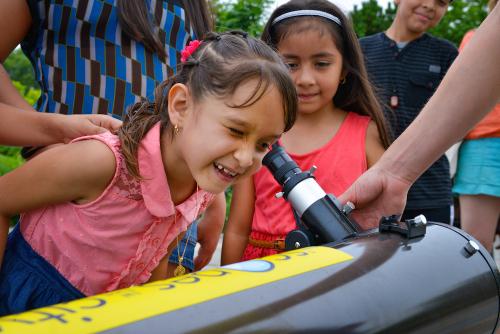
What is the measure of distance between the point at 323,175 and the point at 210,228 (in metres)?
0.47

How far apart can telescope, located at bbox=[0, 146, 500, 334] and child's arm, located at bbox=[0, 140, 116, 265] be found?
18.9 inches

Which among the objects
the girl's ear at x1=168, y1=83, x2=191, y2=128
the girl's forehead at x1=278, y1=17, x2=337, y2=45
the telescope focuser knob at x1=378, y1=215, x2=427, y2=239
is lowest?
the telescope focuser knob at x1=378, y1=215, x2=427, y2=239

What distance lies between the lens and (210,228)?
216 cm

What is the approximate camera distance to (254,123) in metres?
1.45

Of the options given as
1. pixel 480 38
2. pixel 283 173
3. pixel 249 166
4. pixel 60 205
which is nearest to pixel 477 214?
pixel 480 38

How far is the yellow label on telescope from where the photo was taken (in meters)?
0.84

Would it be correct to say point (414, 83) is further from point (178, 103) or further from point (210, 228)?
point (178, 103)

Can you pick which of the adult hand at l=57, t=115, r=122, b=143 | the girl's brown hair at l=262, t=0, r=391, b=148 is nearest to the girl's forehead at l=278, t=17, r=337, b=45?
the girl's brown hair at l=262, t=0, r=391, b=148

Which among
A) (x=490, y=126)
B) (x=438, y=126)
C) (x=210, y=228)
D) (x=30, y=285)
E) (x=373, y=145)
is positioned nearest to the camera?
(x=30, y=285)

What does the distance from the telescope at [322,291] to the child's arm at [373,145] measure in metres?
0.73

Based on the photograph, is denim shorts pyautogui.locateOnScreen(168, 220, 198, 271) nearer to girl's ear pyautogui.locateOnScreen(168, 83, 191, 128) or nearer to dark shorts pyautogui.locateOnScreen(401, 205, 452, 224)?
girl's ear pyautogui.locateOnScreen(168, 83, 191, 128)

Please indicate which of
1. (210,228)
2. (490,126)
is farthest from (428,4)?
(210,228)

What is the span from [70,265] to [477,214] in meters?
2.28

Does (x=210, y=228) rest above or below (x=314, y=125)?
below
